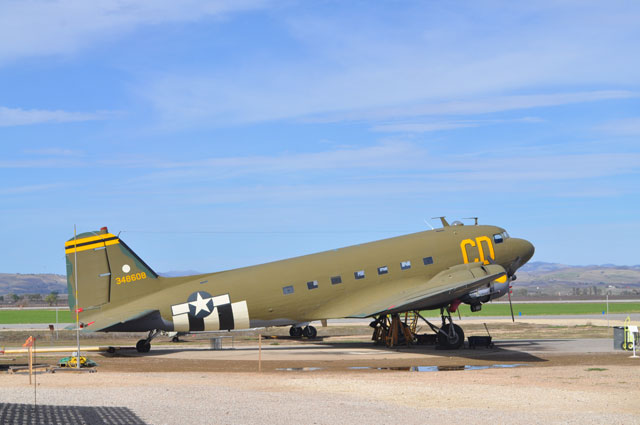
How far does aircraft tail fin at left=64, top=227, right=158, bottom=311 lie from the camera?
33.3 m

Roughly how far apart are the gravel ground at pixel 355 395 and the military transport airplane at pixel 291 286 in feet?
22.4

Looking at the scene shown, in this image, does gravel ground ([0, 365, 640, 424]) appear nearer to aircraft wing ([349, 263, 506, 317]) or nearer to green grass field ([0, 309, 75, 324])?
aircraft wing ([349, 263, 506, 317])

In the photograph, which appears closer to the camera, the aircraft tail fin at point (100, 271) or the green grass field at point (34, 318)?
the aircraft tail fin at point (100, 271)

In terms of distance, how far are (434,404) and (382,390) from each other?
108 inches

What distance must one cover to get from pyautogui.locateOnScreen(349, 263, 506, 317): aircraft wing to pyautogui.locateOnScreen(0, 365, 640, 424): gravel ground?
5239mm

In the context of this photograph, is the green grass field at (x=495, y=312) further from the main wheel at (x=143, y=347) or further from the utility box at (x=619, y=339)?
the main wheel at (x=143, y=347)

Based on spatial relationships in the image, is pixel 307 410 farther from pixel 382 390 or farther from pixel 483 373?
pixel 483 373

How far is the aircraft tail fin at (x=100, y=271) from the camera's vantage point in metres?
33.3

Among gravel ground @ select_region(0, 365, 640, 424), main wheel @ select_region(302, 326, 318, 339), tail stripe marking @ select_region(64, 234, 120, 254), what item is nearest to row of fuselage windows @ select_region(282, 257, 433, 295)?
gravel ground @ select_region(0, 365, 640, 424)

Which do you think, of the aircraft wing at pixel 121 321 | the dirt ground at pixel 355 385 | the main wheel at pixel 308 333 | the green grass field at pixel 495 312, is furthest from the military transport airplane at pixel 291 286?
the green grass field at pixel 495 312

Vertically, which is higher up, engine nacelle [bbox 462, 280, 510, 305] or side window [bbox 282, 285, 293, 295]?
side window [bbox 282, 285, 293, 295]

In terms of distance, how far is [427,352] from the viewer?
112ft

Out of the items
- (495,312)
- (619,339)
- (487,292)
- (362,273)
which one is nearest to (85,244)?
(362,273)

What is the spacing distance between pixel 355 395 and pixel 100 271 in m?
16.9
